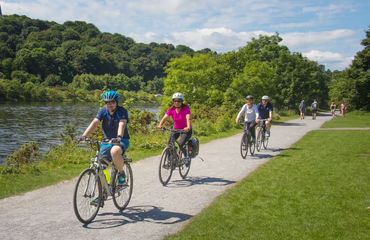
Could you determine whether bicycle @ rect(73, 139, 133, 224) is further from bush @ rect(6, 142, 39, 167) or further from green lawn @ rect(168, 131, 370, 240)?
bush @ rect(6, 142, 39, 167)

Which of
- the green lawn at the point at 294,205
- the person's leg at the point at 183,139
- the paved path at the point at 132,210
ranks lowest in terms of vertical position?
the green lawn at the point at 294,205

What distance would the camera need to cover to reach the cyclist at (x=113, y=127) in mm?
6891

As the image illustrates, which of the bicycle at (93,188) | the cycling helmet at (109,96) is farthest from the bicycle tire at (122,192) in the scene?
the cycling helmet at (109,96)

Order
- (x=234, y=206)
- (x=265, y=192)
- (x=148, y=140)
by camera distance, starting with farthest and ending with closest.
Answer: (x=148, y=140)
(x=265, y=192)
(x=234, y=206)

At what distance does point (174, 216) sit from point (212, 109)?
23.6 m

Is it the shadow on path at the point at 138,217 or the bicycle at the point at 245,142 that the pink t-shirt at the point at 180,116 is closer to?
the shadow on path at the point at 138,217

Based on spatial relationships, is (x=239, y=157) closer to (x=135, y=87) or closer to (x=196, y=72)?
(x=196, y=72)

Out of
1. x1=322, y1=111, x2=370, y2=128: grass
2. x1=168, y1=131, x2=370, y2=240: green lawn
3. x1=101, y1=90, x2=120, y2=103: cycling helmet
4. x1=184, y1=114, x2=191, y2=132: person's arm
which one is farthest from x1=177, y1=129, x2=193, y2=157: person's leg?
x1=322, y1=111, x2=370, y2=128: grass

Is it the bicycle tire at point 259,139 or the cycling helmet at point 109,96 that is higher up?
the cycling helmet at point 109,96

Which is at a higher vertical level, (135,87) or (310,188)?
A: (135,87)

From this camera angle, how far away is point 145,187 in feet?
31.3

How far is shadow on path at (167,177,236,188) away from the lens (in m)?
9.90

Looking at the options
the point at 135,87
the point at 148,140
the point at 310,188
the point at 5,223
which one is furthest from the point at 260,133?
the point at 135,87

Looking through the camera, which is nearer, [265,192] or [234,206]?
[234,206]
